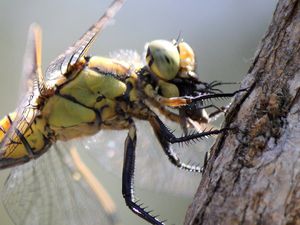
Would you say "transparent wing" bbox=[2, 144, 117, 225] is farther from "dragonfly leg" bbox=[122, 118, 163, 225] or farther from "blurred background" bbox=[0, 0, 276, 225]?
"blurred background" bbox=[0, 0, 276, 225]

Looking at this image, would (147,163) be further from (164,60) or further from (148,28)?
(148,28)

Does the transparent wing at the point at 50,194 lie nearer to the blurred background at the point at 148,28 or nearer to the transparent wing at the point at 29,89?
the transparent wing at the point at 29,89

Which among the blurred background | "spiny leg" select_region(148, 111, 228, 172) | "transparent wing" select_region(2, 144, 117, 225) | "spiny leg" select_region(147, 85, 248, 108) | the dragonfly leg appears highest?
the blurred background

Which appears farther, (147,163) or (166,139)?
(147,163)

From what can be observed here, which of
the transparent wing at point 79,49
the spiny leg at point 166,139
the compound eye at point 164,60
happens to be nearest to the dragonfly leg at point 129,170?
the spiny leg at point 166,139

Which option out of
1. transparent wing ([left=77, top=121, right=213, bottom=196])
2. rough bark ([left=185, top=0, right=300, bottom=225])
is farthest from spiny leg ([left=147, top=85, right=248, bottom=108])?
transparent wing ([left=77, top=121, right=213, bottom=196])

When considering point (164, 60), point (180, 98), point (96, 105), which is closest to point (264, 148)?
point (180, 98)
